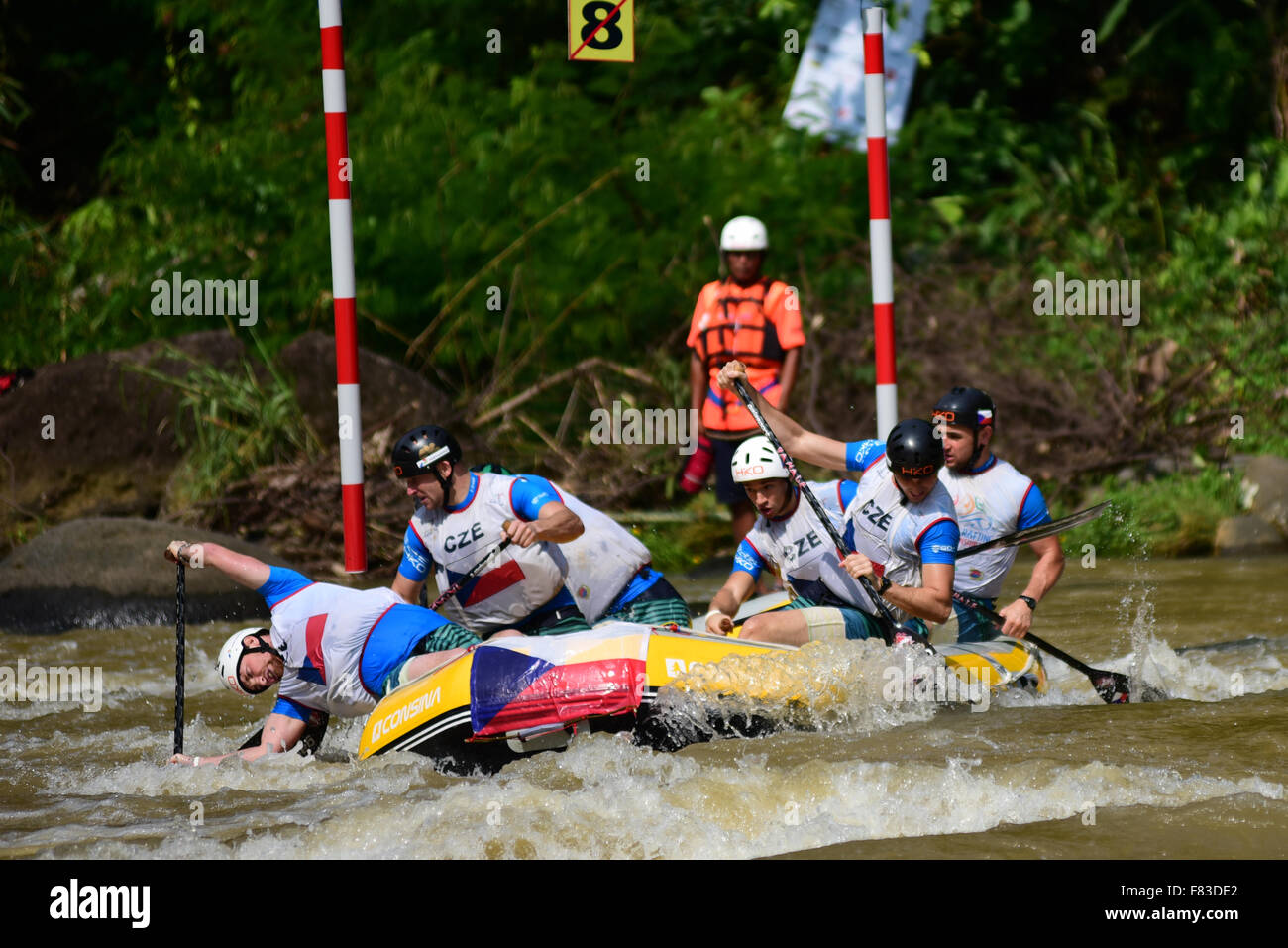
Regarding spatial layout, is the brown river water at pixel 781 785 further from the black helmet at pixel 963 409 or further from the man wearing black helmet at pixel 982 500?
the black helmet at pixel 963 409

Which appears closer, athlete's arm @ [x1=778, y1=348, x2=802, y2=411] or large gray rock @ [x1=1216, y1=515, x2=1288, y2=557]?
athlete's arm @ [x1=778, y1=348, x2=802, y2=411]

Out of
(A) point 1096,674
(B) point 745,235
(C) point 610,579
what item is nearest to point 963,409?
(A) point 1096,674

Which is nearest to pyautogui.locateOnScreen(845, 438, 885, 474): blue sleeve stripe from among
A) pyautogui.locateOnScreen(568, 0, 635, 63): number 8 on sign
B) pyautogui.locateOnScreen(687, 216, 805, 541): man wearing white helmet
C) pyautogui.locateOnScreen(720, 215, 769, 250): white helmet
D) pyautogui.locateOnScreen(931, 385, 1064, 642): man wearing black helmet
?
pyautogui.locateOnScreen(931, 385, 1064, 642): man wearing black helmet

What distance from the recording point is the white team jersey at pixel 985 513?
20.2ft

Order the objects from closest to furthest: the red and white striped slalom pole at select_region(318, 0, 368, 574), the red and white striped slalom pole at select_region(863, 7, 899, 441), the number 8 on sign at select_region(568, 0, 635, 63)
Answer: the red and white striped slalom pole at select_region(318, 0, 368, 574) → the red and white striped slalom pole at select_region(863, 7, 899, 441) → the number 8 on sign at select_region(568, 0, 635, 63)

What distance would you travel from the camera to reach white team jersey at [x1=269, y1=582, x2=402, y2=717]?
18.1 feet

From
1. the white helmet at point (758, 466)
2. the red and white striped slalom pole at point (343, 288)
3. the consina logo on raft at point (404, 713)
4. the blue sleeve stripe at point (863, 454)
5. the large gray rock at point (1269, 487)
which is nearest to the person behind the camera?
the consina logo on raft at point (404, 713)

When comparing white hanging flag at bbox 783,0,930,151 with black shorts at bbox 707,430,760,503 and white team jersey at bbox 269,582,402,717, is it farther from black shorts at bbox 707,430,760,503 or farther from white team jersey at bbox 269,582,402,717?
white team jersey at bbox 269,582,402,717

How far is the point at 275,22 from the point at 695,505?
5.34 m

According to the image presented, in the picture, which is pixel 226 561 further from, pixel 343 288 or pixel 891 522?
pixel 891 522

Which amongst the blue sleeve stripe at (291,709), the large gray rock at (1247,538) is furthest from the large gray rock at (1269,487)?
the blue sleeve stripe at (291,709)

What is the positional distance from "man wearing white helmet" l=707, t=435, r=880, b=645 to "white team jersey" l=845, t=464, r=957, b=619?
10 centimetres

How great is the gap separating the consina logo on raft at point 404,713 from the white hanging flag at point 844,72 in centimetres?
777

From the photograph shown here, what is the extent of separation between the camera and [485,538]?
20.0ft
